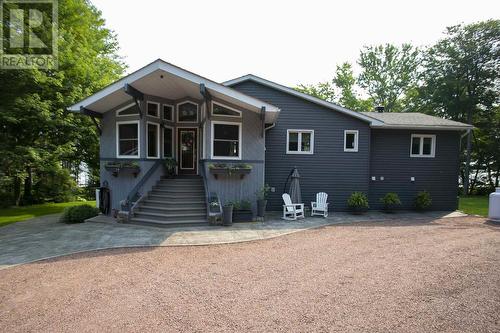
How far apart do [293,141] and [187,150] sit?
501cm

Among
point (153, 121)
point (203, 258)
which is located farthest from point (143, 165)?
point (203, 258)

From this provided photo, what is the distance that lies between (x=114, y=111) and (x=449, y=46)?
30.4 m

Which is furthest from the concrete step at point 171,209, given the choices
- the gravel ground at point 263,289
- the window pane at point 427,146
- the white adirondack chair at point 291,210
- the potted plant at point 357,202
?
the window pane at point 427,146

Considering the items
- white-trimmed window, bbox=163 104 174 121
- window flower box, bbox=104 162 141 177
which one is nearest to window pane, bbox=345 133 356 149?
white-trimmed window, bbox=163 104 174 121

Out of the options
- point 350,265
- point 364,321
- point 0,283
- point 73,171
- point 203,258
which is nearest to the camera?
point 364,321

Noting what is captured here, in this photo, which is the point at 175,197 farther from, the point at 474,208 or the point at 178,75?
the point at 474,208

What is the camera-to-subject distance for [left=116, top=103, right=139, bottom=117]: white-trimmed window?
9.53 meters

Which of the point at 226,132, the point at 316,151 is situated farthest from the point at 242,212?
the point at 316,151

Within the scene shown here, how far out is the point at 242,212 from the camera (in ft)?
29.2

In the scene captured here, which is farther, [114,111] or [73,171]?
[73,171]

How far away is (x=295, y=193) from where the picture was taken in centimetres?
1020

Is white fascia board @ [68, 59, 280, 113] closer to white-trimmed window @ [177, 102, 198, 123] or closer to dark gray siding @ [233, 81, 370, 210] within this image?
white-trimmed window @ [177, 102, 198, 123]

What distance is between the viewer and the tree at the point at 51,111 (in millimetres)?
10398

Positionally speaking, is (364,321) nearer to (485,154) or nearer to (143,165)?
(143,165)
